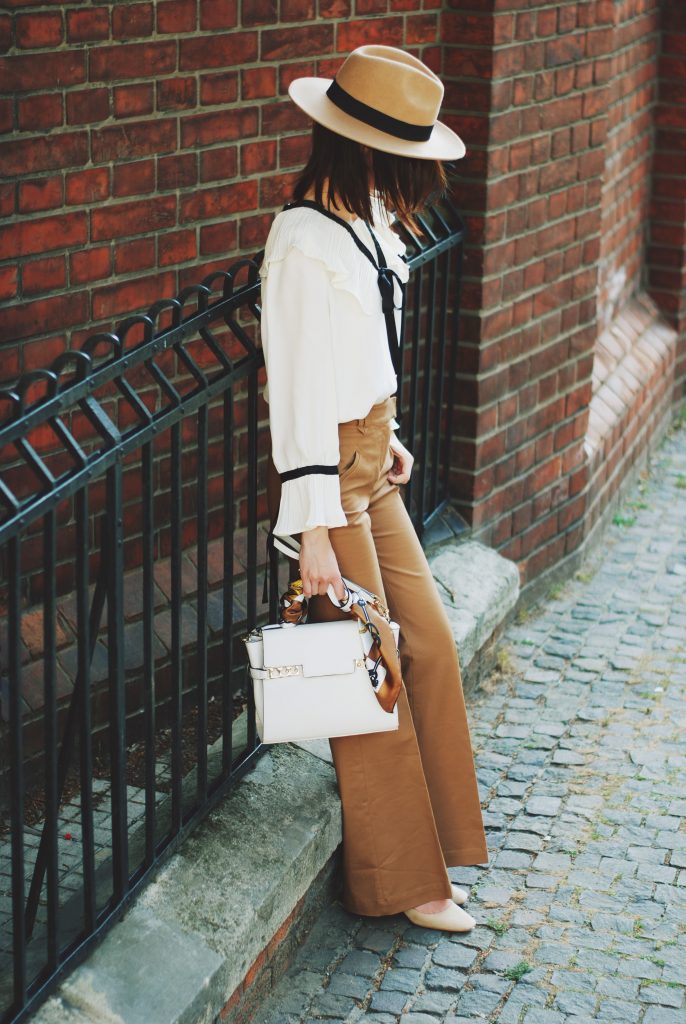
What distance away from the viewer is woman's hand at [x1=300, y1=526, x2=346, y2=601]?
306cm

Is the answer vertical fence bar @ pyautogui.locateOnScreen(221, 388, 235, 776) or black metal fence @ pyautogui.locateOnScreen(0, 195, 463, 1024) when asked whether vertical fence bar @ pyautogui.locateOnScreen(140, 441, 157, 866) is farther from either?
vertical fence bar @ pyautogui.locateOnScreen(221, 388, 235, 776)

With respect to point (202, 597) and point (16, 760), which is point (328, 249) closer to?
point (202, 597)

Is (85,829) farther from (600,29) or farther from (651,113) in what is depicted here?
(651,113)

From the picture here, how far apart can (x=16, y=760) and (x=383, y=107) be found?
59.7 inches

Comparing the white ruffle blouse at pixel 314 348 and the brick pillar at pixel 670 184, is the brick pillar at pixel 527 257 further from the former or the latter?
the brick pillar at pixel 670 184

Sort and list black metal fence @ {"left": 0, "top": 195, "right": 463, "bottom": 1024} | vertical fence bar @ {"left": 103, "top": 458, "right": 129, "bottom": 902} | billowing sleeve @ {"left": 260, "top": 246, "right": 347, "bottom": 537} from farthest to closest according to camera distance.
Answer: billowing sleeve @ {"left": 260, "top": 246, "right": 347, "bottom": 537}, vertical fence bar @ {"left": 103, "top": 458, "right": 129, "bottom": 902}, black metal fence @ {"left": 0, "top": 195, "right": 463, "bottom": 1024}

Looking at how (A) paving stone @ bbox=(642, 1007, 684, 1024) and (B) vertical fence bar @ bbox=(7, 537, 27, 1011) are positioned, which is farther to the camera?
(A) paving stone @ bbox=(642, 1007, 684, 1024)

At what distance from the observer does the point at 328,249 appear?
9.73 ft

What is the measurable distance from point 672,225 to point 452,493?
326 centimetres

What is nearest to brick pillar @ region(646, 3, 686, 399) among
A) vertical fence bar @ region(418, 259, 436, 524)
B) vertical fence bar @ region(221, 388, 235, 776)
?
vertical fence bar @ region(418, 259, 436, 524)

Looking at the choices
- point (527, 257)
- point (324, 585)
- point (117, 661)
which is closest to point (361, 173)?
point (324, 585)

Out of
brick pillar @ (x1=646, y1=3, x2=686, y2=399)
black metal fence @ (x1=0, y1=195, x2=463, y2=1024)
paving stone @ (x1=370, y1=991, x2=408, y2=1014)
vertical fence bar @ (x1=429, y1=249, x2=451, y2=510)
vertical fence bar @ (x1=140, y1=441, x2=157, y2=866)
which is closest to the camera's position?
black metal fence @ (x1=0, y1=195, x2=463, y2=1024)

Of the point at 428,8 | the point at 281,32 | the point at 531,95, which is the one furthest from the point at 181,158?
the point at 531,95

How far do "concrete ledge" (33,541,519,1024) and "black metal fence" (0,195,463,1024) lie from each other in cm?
5
